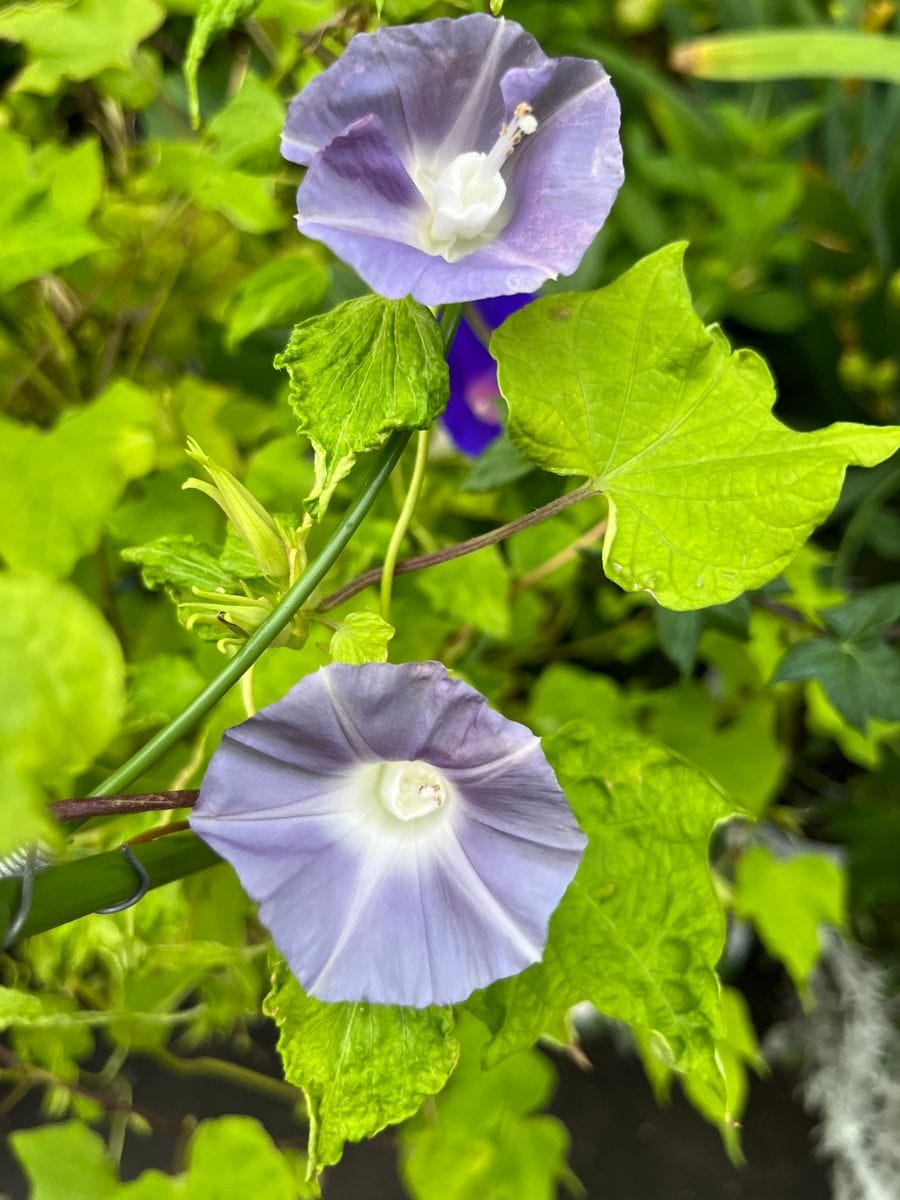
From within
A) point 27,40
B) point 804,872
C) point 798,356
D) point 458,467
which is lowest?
point 804,872

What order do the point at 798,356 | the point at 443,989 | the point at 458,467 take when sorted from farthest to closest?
1. the point at 798,356
2. the point at 458,467
3. the point at 443,989

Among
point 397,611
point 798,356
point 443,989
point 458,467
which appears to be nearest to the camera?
point 443,989

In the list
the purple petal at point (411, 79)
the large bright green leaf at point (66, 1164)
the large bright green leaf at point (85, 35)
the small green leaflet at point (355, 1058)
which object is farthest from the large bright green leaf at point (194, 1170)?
the large bright green leaf at point (85, 35)

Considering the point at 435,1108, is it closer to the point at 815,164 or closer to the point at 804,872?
the point at 804,872

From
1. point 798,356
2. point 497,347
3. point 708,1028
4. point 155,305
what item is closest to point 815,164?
point 798,356

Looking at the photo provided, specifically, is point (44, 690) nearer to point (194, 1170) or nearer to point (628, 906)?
point (628, 906)
